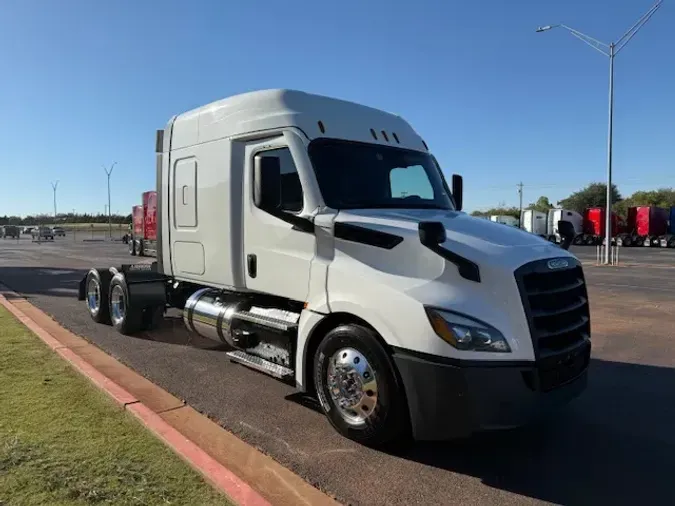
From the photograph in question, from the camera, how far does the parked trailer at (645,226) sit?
45688 millimetres

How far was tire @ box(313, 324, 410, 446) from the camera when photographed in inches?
161

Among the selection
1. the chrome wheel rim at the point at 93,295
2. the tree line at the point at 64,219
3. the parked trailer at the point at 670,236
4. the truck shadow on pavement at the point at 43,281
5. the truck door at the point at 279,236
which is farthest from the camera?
the tree line at the point at 64,219

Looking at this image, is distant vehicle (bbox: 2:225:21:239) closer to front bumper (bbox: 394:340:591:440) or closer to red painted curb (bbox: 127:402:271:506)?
red painted curb (bbox: 127:402:271:506)

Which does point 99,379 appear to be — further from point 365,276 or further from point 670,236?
point 670,236

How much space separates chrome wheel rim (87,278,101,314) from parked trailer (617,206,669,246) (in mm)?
44216

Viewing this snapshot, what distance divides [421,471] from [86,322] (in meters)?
7.22

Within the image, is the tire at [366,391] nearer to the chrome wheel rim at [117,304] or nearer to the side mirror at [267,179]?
the side mirror at [267,179]

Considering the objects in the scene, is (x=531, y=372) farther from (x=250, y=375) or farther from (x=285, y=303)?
(x=250, y=375)

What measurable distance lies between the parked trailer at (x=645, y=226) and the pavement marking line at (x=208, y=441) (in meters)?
46.1

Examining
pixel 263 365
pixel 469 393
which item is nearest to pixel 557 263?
pixel 469 393

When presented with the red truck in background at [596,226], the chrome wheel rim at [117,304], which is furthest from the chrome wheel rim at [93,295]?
the red truck in background at [596,226]

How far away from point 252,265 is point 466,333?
8.62 feet

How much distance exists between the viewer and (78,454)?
3.98 m

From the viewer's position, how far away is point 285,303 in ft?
18.5
